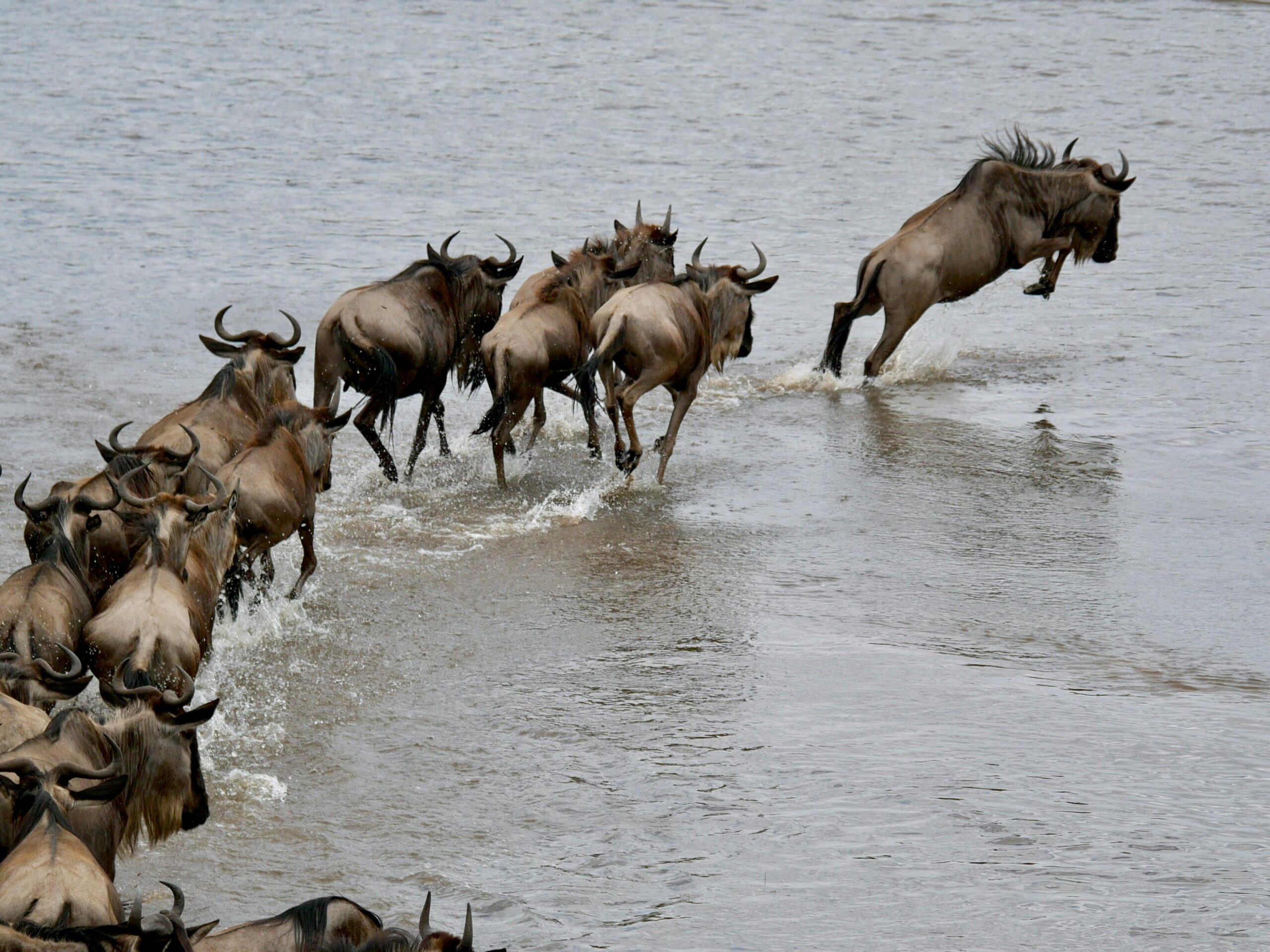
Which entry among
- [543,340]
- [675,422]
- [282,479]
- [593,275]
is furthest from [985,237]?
[282,479]

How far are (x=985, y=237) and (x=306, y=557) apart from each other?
6939 millimetres

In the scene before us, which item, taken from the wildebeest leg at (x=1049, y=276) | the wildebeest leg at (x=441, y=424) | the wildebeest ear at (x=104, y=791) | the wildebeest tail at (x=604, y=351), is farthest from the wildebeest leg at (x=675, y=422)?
the wildebeest ear at (x=104, y=791)

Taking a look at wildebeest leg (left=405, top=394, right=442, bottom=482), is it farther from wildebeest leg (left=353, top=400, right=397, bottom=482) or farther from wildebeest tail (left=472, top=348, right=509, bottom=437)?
wildebeest tail (left=472, top=348, right=509, bottom=437)

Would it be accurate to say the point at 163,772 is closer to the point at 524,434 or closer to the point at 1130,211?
the point at 524,434

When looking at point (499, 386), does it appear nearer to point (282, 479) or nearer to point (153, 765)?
point (282, 479)

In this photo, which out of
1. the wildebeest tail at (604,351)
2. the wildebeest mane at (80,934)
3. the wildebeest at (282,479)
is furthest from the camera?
the wildebeest tail at (604,351)

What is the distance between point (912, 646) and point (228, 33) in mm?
24040

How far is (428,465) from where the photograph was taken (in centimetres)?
1091

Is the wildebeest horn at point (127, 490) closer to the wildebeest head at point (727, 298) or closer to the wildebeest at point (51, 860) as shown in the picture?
the wildebeest at point (51, 860)

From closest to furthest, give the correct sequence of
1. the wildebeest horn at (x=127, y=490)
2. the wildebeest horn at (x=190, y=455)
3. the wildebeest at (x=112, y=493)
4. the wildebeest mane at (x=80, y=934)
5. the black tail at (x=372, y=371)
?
the wildebeest mane at (x=80, y=934), the wildebeest horn at (x=127, y=490), the wildebeest at (x=112, y=493), the wildebeest horn at (x=190, y=455), the black tail at (x=372, y=371)

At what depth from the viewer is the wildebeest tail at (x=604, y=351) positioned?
10180 millimetres

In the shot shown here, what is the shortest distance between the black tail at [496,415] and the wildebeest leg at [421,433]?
1.35 ft

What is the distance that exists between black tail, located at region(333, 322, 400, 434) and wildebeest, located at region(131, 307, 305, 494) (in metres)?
0.85

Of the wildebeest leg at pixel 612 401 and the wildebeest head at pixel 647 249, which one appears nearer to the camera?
the wildebeest leg at pixel 612 401
